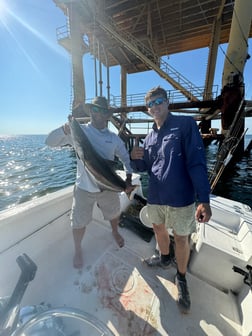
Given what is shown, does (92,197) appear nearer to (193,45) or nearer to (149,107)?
(149,107)

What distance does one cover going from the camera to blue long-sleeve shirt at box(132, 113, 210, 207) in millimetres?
1287

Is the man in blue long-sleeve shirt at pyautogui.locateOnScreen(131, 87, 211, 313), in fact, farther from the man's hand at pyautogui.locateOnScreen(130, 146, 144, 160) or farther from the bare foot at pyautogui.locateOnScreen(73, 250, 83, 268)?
the bare foot at pyautogui.locateOnScreen(73, 250, 83, 268)

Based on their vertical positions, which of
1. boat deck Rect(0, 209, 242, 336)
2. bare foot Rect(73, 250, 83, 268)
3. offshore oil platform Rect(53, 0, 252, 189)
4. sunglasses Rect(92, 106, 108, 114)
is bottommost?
boat deck Rect(0, 209, 242, 336)

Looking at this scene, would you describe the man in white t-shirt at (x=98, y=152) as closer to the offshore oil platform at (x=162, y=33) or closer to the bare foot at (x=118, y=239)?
the bare foot at (x=118, y=239)

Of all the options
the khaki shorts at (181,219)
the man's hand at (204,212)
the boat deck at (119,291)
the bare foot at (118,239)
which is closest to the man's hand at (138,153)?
Answer: the khaki shorts at (181,219)

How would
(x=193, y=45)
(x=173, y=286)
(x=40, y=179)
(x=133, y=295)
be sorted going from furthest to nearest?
1. (x=193, y=45)
2. (x=40, y=179)
3. (x=173, y=286)
4. (x=133, y=295)

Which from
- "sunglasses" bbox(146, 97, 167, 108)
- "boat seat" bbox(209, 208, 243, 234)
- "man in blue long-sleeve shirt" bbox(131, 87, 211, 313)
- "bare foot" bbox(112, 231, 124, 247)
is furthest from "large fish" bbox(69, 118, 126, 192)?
"boat seat" bbox(209, 208, 243, 234)

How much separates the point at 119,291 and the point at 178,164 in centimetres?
146

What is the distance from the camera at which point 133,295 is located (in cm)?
165

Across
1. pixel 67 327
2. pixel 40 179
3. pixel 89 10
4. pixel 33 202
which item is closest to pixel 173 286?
pixel 67 327

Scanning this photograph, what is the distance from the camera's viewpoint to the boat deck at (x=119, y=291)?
144cm

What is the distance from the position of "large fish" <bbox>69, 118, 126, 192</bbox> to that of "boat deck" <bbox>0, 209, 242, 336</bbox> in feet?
3.37

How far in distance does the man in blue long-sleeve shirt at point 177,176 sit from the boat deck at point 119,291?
0.57ft

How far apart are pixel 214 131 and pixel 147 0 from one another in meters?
8.86
